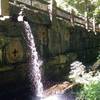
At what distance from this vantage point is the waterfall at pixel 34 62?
1149 cm

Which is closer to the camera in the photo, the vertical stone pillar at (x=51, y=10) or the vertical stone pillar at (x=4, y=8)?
the vertical stone pillar at (x=4, y=8)

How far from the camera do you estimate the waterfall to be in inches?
452

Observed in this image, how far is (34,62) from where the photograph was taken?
12.1 m

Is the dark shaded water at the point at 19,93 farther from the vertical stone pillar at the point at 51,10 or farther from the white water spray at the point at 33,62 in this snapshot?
the vertical stone pillar at the point at 51,10

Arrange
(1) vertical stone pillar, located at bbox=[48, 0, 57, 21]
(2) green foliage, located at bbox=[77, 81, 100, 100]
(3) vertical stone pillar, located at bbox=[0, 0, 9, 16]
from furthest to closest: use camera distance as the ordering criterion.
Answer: (1) vertical stone pillar, located at bbox=[48, 0, 57, 21]
(3) vertical stone pillar, located at bbox=[0, 0, 9, 16]
(2) green foliage, located at bbox=[77, 81, 100, 100]

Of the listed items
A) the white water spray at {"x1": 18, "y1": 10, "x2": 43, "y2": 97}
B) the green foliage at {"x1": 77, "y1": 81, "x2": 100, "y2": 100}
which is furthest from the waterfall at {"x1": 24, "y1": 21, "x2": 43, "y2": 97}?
the green foliage at {"x1": 77, "y1": 81, "x2": 100, "y2": 100}

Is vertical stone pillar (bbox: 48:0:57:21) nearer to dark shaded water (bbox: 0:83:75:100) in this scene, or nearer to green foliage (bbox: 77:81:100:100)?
dark shaded water (bbox: 0:83:75:100)

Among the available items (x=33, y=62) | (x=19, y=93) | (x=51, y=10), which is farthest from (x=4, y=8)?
(x=51, y=10)

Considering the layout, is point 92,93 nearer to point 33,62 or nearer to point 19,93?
point 19,93

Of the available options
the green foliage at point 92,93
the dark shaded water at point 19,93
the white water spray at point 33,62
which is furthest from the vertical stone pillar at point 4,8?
the green foliage at point 92,93

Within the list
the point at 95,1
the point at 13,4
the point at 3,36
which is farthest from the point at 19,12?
the point at 95,1

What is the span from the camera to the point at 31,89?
464 inches

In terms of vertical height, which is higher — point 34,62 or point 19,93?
point 34,62

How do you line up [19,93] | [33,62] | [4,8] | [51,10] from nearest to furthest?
[4,8]
[19,93]
[33,62]
[51,10]
